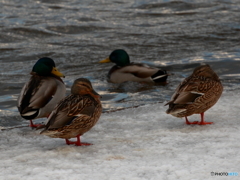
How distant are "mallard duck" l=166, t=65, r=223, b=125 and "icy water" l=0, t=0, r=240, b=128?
8.47 feet

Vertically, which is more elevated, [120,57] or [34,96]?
[34,96]

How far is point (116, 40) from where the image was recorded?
50.4 ft

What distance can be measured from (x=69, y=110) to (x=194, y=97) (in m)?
1.48

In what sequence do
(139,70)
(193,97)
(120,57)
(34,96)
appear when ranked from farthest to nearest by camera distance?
(120,57), (139,70), (34,96), (193,97)

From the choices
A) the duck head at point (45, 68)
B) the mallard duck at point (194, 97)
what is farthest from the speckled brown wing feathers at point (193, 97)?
the duck head at point (45, 68)

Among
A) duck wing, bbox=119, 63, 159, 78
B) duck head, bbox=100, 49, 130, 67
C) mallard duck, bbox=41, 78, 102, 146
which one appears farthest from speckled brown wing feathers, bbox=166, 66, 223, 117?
duck head, bbox=100, 49, 130, 67

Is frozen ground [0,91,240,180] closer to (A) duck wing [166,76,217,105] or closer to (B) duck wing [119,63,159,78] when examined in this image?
(A) duck wing [166,76,217,105]

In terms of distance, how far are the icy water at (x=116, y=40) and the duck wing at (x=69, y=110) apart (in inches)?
108

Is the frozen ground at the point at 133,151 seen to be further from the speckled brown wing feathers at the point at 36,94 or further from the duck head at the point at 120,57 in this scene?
the duck head at the point at 120,57

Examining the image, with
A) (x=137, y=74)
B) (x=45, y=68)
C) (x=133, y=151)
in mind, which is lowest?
(x=137, y=74)

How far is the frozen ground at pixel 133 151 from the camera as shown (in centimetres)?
386

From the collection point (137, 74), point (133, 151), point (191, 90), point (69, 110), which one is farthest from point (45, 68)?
point (137, 74)

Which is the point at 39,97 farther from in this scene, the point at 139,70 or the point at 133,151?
the point at 139,70

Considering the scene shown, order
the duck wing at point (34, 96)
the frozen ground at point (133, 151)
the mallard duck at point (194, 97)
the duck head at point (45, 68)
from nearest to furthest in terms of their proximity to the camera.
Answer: the frozen ground at point (133, 151), the mallard duck at point (194, 97), the duck wing at point (34, 96), the duck head at point (45, 68)
